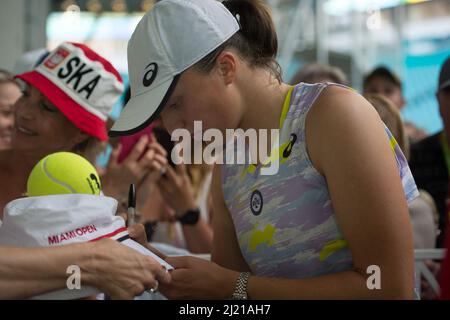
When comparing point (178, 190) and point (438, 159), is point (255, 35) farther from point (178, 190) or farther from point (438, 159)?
point (438, 159)

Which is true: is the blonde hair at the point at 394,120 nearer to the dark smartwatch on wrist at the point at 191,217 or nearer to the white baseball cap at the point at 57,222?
the dark smartwatch on wrist at the point at 191,217

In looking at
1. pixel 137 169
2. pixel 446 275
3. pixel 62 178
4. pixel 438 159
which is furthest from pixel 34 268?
pixel 438 159

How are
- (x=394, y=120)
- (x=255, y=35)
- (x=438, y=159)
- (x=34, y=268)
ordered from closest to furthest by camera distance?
(x=34, y=268), (x=255, y=35), (x=394, y=120), (x=438, y=159)

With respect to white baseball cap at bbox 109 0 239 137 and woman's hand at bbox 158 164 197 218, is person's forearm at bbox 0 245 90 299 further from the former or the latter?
woman's hand at bbox 158 164 197 218

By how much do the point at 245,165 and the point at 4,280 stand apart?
0.77 metres

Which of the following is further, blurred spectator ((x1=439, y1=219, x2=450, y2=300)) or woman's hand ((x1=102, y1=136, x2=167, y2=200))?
woman's hand ((x1=102, y1=136, x2=167, y2=200))

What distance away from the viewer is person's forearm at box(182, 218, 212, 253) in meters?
3.35

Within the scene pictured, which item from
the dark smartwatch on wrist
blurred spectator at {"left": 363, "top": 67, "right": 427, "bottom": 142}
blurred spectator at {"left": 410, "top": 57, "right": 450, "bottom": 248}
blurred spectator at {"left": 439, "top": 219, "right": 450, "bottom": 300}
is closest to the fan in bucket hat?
the dark smartwatch on wrist

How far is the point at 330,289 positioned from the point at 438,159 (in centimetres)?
204

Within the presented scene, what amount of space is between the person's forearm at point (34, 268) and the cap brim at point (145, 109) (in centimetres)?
35

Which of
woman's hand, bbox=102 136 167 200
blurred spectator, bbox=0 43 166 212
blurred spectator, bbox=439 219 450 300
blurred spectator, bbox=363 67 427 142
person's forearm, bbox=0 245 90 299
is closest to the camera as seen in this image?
blurred spectator, bbox=439 219 450 300

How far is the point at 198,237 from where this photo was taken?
3.37 m

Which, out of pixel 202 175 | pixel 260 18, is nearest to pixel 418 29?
pixel 202 175

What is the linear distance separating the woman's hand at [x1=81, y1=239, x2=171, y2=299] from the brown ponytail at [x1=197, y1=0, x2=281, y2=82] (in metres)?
0.64
